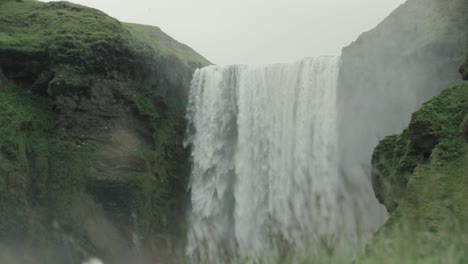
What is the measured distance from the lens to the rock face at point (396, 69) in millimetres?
23969

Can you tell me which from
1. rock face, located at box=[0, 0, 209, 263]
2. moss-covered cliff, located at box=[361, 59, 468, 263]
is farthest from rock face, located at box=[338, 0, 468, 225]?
rock face, located at box=[0, 0, 209, 263]

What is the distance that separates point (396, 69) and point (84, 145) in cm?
1562

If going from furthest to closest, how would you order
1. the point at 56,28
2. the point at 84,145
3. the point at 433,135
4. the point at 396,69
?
the point at 56,28, the point at 84,145, the point at 396,69, the point at 433,135

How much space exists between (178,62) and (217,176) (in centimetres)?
766

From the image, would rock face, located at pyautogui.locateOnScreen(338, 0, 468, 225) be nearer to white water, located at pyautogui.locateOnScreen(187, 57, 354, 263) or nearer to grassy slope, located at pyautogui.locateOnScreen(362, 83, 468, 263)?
white water, located at pyautogui.locateOnScreen(187, 57, 354, 263)

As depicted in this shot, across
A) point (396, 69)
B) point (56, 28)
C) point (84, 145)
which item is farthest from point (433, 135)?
point (56, 28)

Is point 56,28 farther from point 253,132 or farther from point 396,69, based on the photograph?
point 396,69

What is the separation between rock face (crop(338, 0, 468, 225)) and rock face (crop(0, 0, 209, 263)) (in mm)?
10237

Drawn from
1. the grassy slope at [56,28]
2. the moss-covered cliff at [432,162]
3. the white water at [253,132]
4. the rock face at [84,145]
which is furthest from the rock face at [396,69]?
the grassy slope at [56,28]

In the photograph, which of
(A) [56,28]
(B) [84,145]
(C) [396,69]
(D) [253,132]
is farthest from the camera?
(D) [253,132]

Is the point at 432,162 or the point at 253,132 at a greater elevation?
the point at 432,162

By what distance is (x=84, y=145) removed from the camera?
28.8 m

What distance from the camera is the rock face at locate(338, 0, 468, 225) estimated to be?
23969 mm

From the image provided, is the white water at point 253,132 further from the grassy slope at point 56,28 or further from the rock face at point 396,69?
the grassy slope at point 56,28
